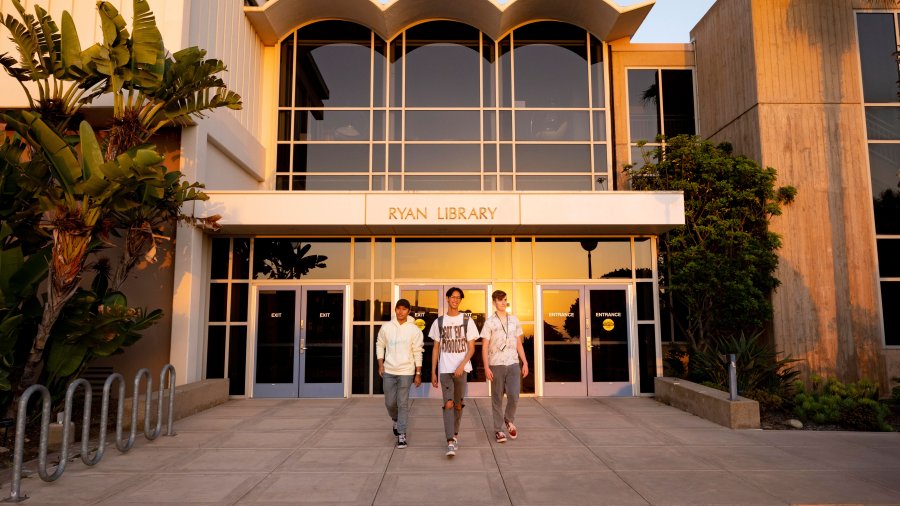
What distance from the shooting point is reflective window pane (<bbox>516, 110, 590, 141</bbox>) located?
43.1 ft

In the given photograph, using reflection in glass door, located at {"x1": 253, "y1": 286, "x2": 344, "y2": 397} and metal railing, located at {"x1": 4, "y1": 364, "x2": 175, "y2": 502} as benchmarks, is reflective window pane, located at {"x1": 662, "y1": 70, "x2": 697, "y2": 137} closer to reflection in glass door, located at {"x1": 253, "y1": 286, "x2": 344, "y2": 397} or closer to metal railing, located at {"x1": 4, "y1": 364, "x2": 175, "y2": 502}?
reflection in glass door, located at {"x1": 253, "y1": 286, "x2": 344, "y2": 397}

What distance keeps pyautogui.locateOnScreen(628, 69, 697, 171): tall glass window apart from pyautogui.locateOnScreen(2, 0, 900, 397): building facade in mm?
137

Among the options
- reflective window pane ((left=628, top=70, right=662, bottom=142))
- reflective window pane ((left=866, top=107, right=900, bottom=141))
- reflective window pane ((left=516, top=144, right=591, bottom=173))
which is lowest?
reflective window pane ((left=516, top=144, right=591, bottom=173))

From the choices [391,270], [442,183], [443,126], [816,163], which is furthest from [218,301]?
[816,163]

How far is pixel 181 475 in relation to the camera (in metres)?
5.86

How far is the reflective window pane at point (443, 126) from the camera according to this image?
43.1 feet

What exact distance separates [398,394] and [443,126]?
810 cm

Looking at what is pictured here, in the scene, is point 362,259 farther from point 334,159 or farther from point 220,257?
point 220,257

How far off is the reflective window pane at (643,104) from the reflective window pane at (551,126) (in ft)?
5.03

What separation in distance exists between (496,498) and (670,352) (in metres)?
8.72

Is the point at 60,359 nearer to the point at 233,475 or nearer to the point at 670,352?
the point at 233,475

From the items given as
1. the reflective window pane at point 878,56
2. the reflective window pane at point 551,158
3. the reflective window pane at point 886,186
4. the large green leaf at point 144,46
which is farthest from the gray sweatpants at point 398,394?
the reflective window pane at point 878,56

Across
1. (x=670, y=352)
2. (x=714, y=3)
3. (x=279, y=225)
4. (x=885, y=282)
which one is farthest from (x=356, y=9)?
(x=885, y=282)

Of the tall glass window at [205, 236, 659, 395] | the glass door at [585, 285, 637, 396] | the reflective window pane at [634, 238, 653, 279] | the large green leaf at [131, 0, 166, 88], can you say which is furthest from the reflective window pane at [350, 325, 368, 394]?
the large green leaf at [131, 0, 166, 88]
